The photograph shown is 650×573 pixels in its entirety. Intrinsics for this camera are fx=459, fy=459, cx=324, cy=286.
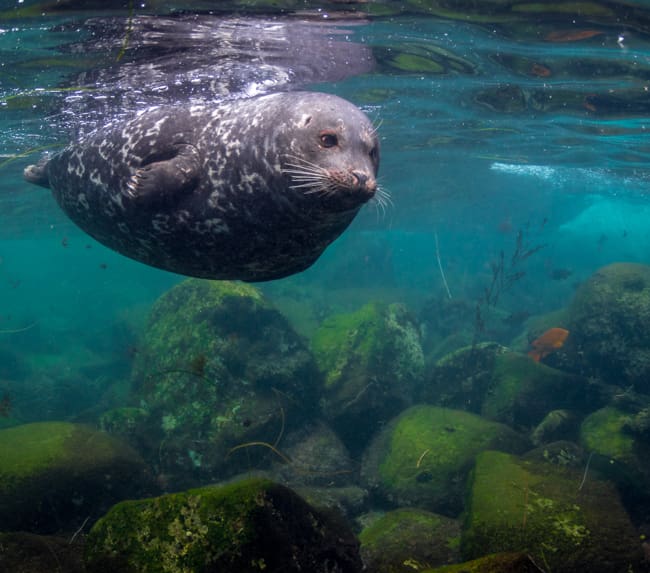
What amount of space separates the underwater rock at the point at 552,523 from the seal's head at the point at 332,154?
3.27m

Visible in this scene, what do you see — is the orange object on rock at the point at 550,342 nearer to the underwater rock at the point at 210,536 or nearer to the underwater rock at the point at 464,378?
the underwater rock at the point at 464,378

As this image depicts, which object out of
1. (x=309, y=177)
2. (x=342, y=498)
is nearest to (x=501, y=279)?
(x=342, y=498)

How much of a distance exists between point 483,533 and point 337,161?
3729 millimetres

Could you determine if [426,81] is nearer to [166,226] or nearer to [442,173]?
[166,226]

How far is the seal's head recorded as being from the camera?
3.38m

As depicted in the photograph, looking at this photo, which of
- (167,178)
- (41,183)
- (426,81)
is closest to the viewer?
(167,178)

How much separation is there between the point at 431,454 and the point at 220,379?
4571 mm

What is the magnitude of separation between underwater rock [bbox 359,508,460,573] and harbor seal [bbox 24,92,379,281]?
298cm

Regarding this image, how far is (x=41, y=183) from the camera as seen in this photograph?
755 centimetres

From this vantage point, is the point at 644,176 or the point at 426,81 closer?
the point at 426,81

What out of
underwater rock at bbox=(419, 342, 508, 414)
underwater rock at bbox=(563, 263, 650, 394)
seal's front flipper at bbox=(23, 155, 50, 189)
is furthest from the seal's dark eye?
underwater rock at bbox=(563, 263, 650, 394)

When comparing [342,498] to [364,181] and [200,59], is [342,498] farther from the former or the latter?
[200,59]

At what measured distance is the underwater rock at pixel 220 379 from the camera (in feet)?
28.7

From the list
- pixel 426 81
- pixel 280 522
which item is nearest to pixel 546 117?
pixel 426 81
